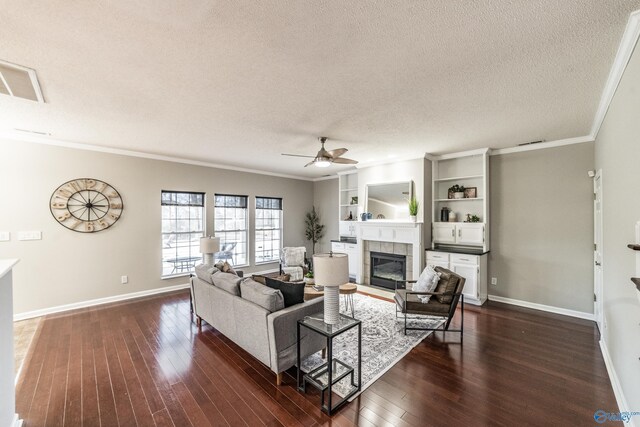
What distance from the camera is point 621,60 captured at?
6.61ft

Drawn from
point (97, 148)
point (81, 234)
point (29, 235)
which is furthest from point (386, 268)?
point (29, 235)

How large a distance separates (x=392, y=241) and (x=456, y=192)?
162 centimetres

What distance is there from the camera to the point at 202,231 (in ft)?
20.2

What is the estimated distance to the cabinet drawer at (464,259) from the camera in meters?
4.65

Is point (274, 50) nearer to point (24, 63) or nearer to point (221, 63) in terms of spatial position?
point (221, 63)

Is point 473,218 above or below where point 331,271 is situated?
above

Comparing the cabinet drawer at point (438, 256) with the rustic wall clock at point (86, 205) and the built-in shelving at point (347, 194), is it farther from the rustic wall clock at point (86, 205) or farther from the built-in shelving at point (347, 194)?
the rustic wall clock at point (86, 205)

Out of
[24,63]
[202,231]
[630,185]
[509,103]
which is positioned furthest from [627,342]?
[202,231]

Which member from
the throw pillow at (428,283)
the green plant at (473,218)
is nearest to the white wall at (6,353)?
the throw pillow at (428,283)

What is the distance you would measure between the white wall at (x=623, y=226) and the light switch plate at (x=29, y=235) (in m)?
7.23

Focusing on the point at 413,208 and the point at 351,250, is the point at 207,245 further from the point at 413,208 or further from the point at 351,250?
the point at 413,208

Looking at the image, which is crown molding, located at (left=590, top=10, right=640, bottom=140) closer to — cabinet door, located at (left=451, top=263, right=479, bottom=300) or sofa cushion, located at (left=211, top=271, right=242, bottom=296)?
cabinet door, located at (left=451, top=263, right=479, bottom=300)

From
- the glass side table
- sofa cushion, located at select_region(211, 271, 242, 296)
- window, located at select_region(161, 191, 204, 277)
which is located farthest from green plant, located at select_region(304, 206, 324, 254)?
the glass side table

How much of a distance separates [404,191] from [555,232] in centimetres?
258
